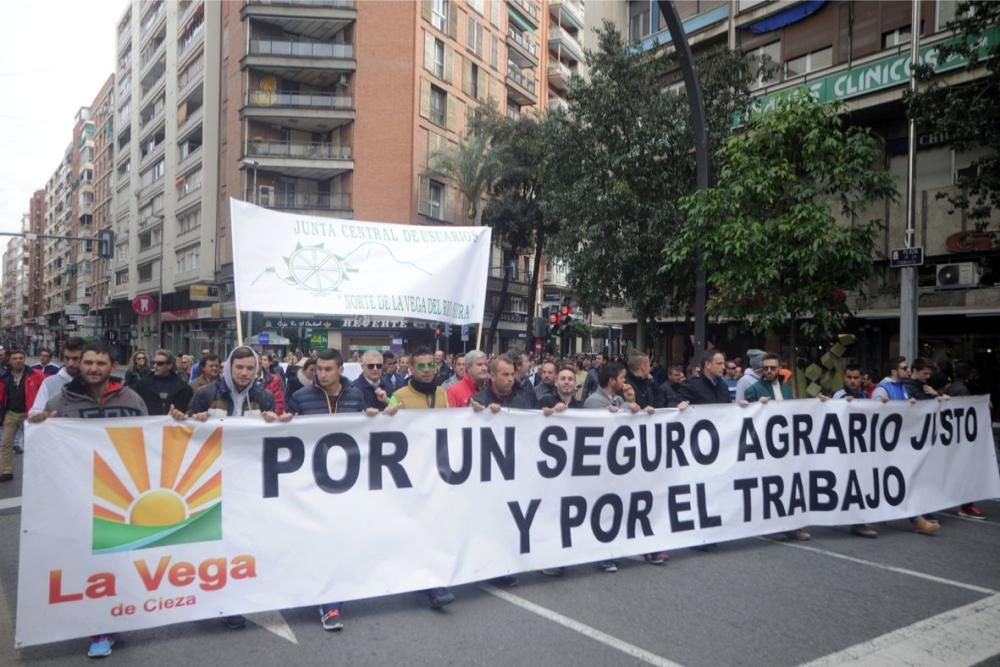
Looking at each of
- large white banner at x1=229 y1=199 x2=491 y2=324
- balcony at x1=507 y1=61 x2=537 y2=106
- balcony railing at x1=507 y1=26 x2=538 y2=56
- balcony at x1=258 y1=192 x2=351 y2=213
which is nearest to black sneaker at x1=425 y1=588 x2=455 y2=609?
large white banner at x1=229 y1=199 x2=491 y2=324

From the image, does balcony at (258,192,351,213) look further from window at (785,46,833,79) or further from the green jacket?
the green jacket

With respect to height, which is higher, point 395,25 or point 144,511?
point 395,25

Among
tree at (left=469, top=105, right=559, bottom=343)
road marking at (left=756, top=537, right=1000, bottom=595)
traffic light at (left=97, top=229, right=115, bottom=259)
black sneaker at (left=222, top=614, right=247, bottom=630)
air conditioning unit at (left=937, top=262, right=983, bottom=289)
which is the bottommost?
road marking at (left=756, top=537, right=1000, bottom=595)

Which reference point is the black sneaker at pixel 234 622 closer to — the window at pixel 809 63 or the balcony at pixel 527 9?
the window at pixel 809 63

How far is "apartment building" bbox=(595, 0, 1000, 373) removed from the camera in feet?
52.8

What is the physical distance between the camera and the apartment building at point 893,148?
1609 centimetres

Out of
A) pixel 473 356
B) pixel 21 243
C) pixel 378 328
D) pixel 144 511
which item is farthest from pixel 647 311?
pixel 21 243

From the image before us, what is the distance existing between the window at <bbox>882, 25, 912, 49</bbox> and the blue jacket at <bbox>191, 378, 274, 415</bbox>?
17574 millimetres

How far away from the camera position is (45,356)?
41.8ft

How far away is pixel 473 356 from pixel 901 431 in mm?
4198

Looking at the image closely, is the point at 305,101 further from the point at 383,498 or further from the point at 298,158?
the point at 383,498

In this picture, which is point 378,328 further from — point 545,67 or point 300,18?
point 545,67

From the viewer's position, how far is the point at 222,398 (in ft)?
17.6

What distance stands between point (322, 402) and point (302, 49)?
3322 centimetres
